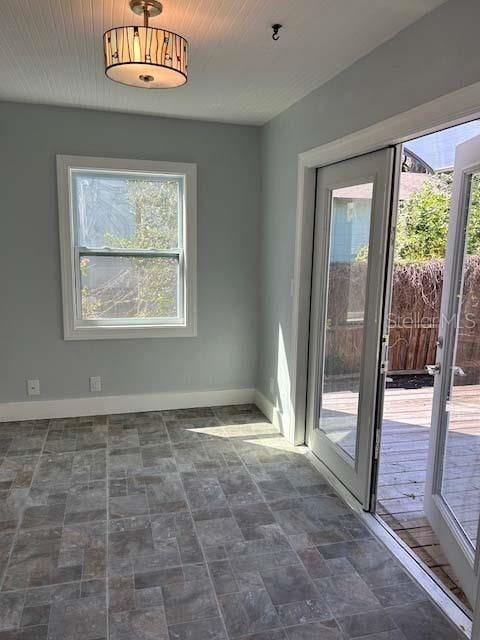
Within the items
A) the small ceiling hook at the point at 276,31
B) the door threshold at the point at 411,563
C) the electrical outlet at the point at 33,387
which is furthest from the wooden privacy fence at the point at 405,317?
the electrical outlet at the point at 33,387

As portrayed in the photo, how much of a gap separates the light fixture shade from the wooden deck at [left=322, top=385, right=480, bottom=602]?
1.97 m

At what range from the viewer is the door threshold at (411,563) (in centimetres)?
202

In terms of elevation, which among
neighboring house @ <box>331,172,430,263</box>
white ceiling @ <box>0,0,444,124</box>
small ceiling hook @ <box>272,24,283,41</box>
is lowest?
neighboring house @ <box>331,172,430,263</box>

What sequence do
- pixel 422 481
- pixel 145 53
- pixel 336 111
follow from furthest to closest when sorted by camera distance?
pixel 422 481, pixel 336 111, pixel 145 53

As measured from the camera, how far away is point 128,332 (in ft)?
13.7

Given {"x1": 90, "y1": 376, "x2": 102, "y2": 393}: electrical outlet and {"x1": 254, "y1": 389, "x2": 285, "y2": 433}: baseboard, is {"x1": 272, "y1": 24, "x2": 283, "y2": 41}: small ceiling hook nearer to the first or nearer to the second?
{"x1": 254, "y1": 389, "x2": 285, "y2": 433}: baseboard

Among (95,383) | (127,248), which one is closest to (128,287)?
(127,248)

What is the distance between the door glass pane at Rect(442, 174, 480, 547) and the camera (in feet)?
7.35

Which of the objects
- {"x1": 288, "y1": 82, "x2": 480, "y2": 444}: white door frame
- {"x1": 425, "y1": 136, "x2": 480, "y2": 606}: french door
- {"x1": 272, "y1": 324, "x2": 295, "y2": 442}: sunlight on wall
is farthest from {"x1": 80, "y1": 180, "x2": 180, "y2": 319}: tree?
{"x1": 425, "y1": 136, "x2": 480, "y2": 606}: french door

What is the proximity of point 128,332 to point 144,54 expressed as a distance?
2.61m

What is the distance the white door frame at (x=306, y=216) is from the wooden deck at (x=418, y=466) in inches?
12.9

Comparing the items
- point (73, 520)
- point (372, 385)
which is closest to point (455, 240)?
point (372, 385)

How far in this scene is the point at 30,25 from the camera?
233 centimetres

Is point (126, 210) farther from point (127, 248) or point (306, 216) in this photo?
point (306, 216)
